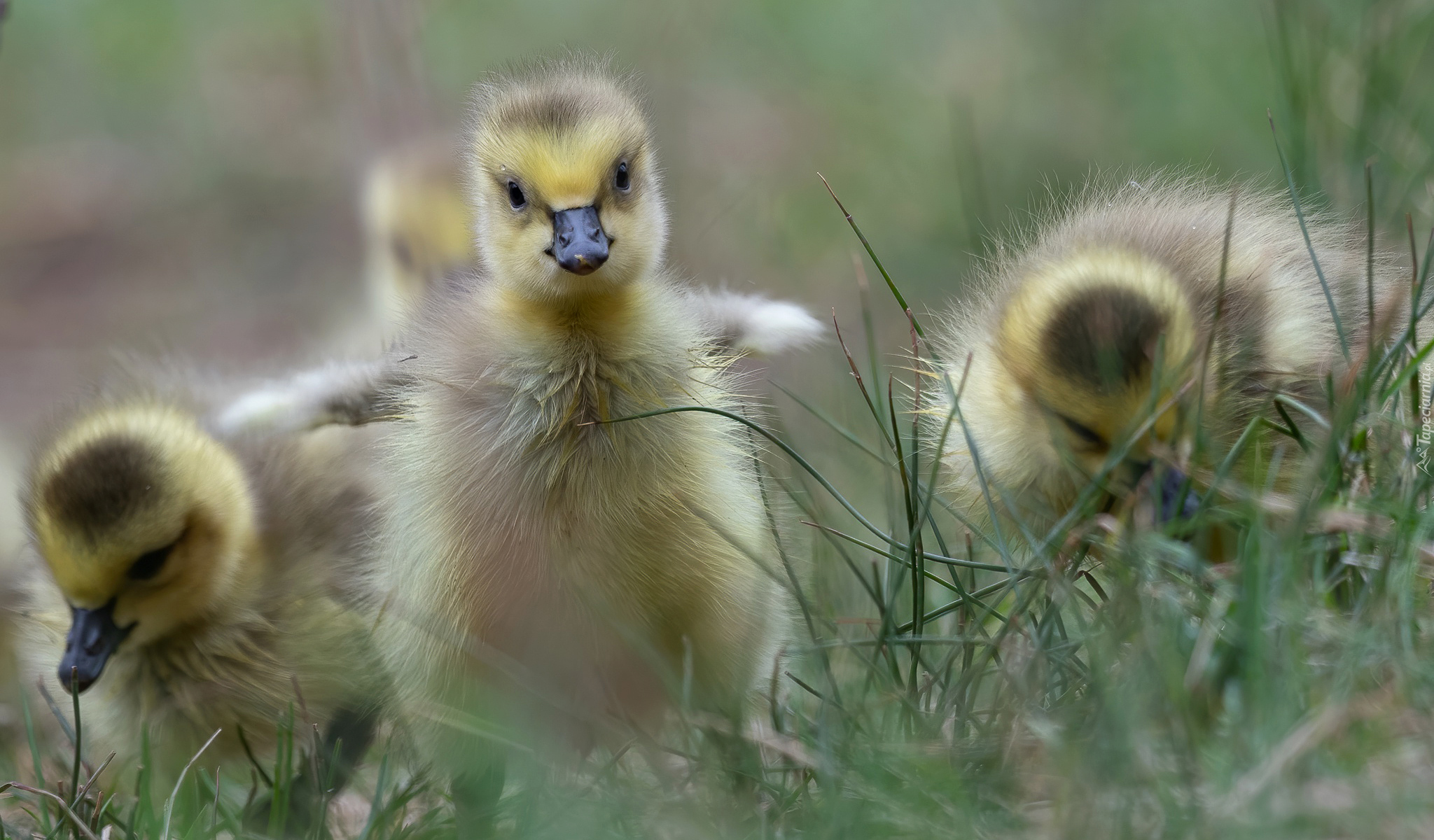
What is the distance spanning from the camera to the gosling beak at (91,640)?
7.52ft

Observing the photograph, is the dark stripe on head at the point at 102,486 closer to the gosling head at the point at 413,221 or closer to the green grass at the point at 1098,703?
the green grass at the point at 1098,703

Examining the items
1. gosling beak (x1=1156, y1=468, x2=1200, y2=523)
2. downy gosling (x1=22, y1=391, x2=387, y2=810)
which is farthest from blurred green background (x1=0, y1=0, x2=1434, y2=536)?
gosling beak (x1=1156, y1=468, x2=1200, y2=523)

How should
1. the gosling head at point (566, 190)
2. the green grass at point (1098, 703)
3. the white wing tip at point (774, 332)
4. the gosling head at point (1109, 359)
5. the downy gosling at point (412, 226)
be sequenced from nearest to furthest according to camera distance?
the green grass at point (1098, 703), the gosling head at point (1109, 359), the gosling head at point (566, 190), the white wing tip at point (774, 332), the downy gosling at point (412, 226)

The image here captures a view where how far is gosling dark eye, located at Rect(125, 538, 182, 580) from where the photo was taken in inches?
93.5

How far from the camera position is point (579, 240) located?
1.95 metres

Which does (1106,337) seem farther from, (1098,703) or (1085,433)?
(1098,703)

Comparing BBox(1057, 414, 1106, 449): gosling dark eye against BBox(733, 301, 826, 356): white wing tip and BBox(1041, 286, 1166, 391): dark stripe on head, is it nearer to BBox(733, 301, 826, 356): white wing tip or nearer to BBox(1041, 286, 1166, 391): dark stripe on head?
BBox(1041, 286, 1166, 391): dark stripe on head

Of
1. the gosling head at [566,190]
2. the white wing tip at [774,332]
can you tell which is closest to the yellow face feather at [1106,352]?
the white wing tip at [774,332]

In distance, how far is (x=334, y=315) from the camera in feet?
15.9

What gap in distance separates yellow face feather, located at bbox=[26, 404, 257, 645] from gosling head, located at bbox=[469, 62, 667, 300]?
71 cm

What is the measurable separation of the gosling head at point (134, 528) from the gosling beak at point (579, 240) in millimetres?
915

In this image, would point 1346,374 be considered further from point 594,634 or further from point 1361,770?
point 594,634

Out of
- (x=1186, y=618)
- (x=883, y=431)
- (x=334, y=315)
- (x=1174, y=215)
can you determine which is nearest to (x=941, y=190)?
(x=334, y=315)

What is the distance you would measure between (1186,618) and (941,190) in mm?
3751
